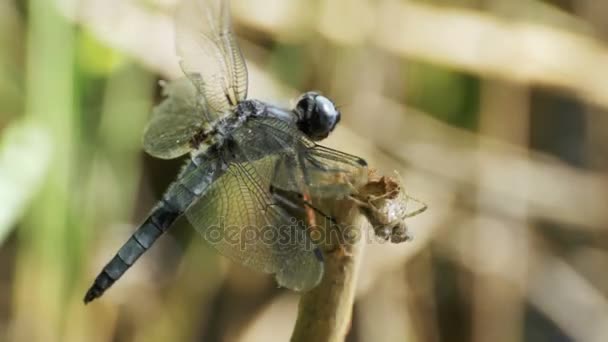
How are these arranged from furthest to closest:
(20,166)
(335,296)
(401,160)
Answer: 1. (401,160)
2. (20,166)
3. (335,296)

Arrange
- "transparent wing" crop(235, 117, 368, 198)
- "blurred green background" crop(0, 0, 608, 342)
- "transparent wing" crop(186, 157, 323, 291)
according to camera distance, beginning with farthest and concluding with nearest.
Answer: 1. "blurred green background" crop(0, 0, 608, 342)
2. "transparent wing" crop(186, 157, 323, 291)
3. "transparent wing" crop(235, 117, 368, 198)

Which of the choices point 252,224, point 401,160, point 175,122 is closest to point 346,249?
point 252,224

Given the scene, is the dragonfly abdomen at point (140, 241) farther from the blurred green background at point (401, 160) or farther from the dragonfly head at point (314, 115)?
the blurred green background at point (401, 160)

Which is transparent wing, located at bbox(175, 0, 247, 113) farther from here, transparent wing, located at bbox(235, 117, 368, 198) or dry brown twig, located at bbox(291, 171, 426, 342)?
dry brown twig, located at bbox(291, 171, 426, 342)

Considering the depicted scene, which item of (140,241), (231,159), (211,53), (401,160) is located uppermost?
(211,53)

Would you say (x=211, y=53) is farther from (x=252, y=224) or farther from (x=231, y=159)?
(x=252, y=224)

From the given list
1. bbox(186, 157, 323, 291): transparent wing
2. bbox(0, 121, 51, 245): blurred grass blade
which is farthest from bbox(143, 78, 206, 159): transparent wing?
bbox(0, 121, 51, 245): blurred grass blade

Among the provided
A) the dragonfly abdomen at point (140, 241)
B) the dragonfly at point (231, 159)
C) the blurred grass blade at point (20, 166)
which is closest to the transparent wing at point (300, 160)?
the dragonfly at point (231, 159)
